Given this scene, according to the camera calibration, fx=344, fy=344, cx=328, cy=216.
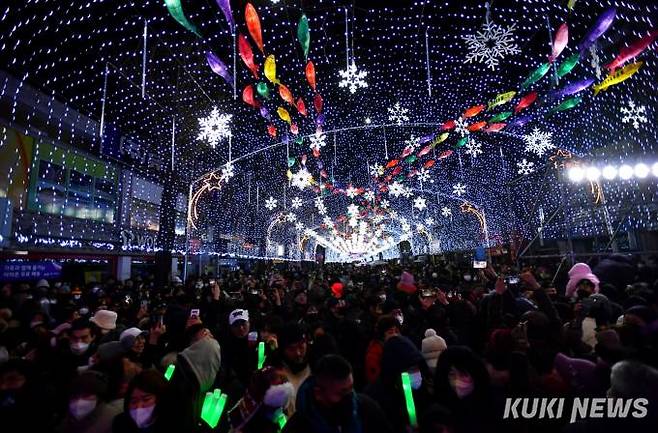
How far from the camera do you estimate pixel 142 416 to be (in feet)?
7.62

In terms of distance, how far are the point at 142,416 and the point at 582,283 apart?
22.0 ft

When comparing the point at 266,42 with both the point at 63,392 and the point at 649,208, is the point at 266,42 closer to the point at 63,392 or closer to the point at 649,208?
the point at 63,392

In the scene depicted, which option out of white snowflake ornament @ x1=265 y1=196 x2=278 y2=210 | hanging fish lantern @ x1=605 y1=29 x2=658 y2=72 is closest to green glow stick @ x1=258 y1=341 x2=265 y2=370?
hanging fish lantern @ x1=605 y1=29 x2=658 y2=72

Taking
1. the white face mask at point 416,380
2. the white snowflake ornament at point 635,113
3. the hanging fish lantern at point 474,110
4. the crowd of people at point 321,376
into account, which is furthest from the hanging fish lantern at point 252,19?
the white snowflake ornament at point 635,113

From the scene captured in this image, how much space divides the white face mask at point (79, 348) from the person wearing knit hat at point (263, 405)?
2527 mm

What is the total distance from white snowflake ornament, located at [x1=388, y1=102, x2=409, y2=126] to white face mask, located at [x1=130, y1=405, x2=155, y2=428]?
17.7m

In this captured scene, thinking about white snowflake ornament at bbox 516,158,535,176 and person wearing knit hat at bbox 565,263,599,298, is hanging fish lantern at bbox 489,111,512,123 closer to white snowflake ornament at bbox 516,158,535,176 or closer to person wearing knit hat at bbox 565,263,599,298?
person wearing knit hat at bbox 565,263,599,298

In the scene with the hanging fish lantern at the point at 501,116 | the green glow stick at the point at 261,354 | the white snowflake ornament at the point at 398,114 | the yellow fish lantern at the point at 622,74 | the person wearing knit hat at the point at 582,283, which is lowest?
the green glow stick at the point at 261,354

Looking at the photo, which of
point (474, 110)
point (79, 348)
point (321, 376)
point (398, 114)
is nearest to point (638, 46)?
point (474, 110)

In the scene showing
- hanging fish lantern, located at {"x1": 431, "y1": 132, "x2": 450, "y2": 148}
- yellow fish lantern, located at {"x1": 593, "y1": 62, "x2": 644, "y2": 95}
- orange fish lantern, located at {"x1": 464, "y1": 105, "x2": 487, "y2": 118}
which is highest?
hanging fish lantern, located at {"x1": 431, "y1": 132, "x2": 450, "y2": 148}

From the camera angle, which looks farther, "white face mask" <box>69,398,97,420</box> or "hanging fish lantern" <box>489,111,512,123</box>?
"hanging fish lantern" <box>489,111,512,123</box>

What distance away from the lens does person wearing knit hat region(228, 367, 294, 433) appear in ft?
7.77

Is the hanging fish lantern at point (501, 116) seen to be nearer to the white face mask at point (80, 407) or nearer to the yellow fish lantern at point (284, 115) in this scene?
the yellow fish lantern at point (284, 115)

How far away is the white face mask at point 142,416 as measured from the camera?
230 centimetres
